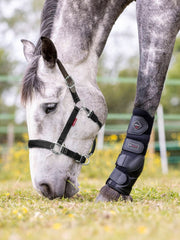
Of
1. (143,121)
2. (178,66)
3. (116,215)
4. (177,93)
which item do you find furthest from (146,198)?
(178,66)

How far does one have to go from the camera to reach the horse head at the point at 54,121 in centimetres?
253

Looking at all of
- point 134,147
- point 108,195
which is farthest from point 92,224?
point 134,147

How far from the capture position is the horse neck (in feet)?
9.14

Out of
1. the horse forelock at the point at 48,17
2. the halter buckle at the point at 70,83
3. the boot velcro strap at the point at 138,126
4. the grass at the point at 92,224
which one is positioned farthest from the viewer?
the horse forelock at the point at 48,17

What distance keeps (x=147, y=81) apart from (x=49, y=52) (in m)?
0.74

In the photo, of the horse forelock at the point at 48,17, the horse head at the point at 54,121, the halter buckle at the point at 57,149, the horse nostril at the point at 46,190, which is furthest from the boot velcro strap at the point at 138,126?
the horse forelock at the point at 48,17

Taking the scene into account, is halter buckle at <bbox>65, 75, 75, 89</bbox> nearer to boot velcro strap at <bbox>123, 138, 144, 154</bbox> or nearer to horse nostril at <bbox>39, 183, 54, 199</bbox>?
boot velcro strap at <bbox>123, 138, 144, 154</bbox>

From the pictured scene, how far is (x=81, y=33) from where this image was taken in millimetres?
2816

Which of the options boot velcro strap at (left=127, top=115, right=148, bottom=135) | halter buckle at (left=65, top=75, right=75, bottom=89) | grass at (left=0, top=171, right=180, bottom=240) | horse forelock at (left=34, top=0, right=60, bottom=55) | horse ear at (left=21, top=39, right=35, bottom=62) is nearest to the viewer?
grass at (left=0, top=171, right=180, bottom=240)

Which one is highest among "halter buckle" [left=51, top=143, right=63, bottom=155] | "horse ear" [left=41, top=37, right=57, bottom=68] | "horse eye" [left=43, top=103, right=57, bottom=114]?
"horse ear" [left=41, top=37, right=57, bottom=68]

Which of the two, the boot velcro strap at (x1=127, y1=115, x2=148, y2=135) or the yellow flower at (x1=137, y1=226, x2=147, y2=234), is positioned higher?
the boot velcro strap at (x1=127, y1=115, x2=148, y2=135)

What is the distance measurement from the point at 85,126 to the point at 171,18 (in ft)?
3.21

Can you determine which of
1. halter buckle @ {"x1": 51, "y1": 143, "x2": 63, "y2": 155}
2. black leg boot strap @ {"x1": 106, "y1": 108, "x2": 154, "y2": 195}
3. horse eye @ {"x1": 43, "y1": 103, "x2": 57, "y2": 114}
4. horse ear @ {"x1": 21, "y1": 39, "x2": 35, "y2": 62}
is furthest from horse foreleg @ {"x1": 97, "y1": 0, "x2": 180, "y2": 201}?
horse ear @ {"x1": 21, "y1": 39, "x2": 35, "y2": 62}

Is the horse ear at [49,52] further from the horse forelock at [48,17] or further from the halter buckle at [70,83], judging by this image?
the horse forelock at [48,17]
